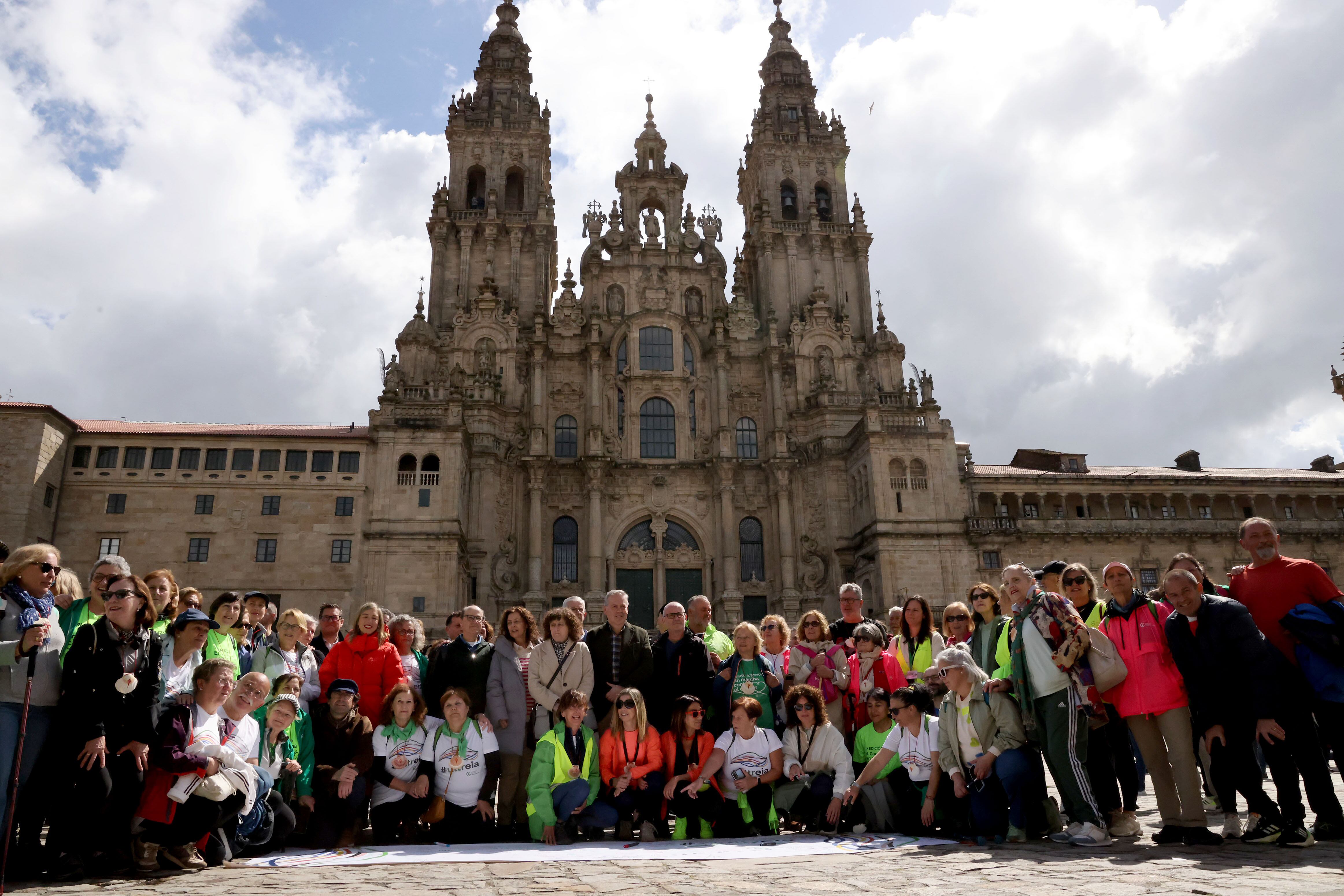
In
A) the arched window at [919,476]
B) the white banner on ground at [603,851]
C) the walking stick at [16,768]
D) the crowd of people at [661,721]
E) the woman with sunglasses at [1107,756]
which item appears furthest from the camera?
the arched window at [919,476]

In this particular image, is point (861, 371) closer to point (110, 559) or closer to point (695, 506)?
point (695, 506)

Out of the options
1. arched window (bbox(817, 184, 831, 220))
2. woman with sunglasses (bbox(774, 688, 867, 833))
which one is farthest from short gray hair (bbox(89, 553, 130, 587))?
arched window (bbox(817, 184, 831, 220))

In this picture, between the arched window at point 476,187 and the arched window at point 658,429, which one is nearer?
the arched window at point 658,429

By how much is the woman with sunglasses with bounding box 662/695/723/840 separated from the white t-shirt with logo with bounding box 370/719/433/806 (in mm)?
2719

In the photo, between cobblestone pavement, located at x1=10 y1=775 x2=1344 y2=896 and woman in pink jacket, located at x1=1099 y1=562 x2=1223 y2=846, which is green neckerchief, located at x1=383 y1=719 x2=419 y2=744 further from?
woman in pink jacket, located at x1=1099 y1=562 x2=1223 y2=846

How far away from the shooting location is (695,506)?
41625mm

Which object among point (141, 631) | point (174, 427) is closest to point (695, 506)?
point (174, 427)

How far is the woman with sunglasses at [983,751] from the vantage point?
28.5ft

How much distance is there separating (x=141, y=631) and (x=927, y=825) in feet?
26.1

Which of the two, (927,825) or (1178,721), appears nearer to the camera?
(1178,721)

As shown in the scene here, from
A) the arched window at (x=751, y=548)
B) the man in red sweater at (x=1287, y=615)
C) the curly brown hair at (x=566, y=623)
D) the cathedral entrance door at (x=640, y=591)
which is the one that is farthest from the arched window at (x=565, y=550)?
the man in red sweater at (x=1287, y=615)

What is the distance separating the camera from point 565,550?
134ft

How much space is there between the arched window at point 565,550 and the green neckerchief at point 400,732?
30.4 metres

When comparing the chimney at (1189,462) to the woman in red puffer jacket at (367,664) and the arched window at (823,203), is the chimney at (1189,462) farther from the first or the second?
the woman in red puffer jacket at (367,664)
